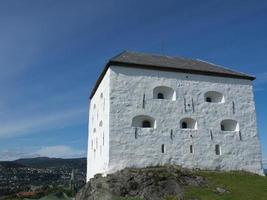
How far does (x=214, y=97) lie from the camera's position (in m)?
18.9

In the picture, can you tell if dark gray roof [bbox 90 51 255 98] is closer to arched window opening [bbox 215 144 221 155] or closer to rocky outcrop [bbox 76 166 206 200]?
arched window opening [bbox 215 144 221 155]

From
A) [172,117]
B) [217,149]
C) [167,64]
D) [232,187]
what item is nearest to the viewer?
[232,187]

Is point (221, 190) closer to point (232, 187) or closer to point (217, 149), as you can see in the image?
point (232, 187)

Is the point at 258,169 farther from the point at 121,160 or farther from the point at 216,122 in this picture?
the point at 121,160

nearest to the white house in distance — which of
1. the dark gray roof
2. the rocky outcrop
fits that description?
the dark gray roof

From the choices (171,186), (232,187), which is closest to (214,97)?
(232,187)

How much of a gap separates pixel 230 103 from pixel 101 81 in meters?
8.12

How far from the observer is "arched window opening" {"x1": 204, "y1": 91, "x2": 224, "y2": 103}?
1864 centimetres

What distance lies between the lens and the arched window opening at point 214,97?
18641 mm

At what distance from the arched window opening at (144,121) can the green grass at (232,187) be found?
12.1 feet

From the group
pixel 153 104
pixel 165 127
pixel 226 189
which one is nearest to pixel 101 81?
pixel 153 104

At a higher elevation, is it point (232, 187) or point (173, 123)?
point (173, 123)

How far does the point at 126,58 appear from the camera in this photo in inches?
707

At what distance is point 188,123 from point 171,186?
5199mm
